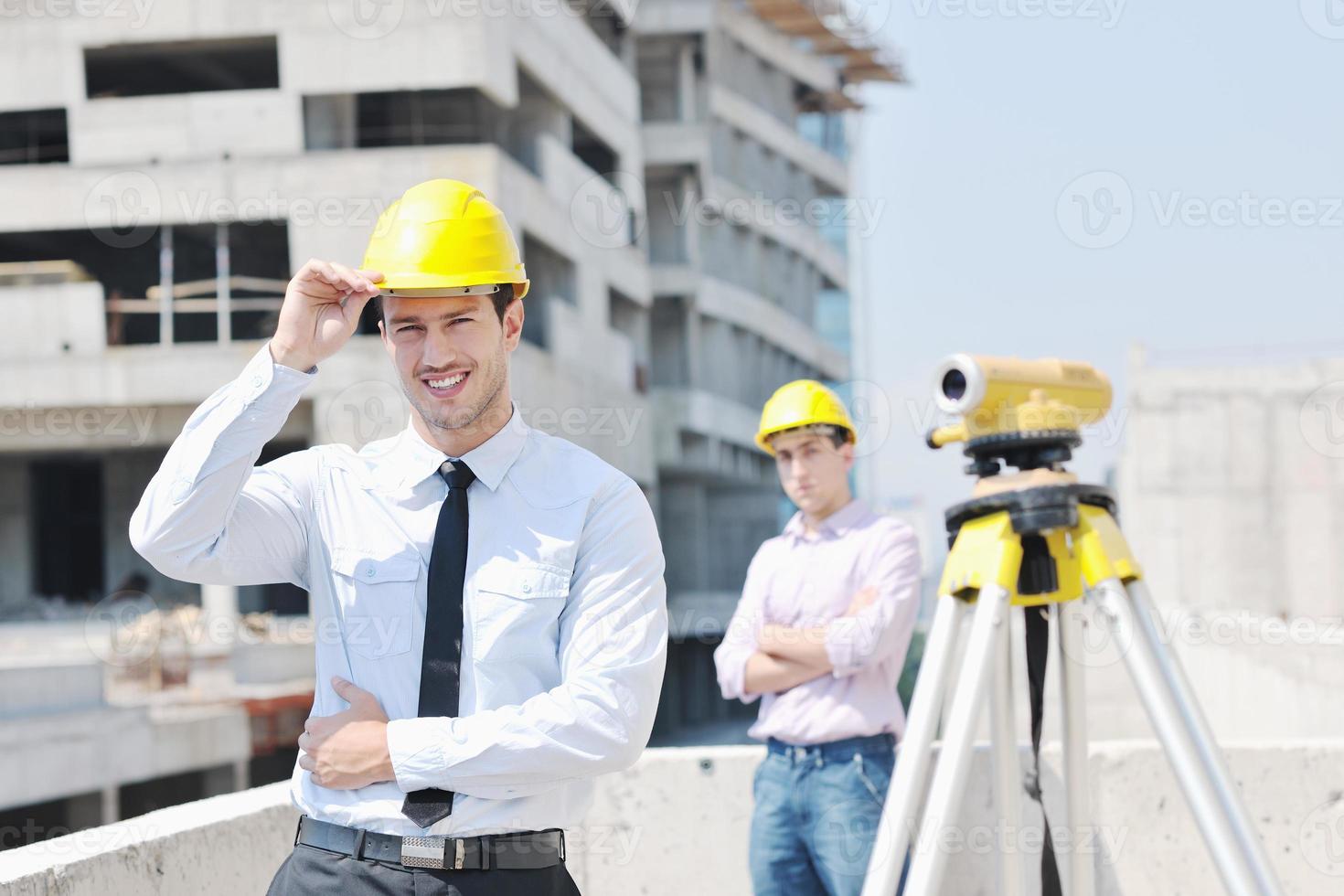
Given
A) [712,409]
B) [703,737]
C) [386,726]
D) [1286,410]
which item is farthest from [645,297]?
[386,726]

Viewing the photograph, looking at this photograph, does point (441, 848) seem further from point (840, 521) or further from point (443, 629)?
point (840, 521)

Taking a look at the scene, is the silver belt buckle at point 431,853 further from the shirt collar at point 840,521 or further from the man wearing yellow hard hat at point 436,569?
the shirt collar at point 840,521

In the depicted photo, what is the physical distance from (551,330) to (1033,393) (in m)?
23.3

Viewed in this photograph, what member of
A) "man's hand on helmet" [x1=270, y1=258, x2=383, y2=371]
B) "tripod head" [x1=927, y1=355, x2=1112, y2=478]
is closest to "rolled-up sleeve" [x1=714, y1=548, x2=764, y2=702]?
"tripod head" [x1=927, y1=355, x2=1112, y2=478]

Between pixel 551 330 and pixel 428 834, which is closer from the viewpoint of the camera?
pixel 428 834

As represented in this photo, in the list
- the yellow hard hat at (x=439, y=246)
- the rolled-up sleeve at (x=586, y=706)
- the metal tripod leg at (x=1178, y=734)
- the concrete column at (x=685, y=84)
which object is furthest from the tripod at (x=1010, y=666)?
the concrete column at (x=685, y=84)

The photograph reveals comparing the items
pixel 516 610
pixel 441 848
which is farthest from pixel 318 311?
pixel 441 848

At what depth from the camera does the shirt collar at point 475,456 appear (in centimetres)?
260

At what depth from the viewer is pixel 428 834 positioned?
2.36m

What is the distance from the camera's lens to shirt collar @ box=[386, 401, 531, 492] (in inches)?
102

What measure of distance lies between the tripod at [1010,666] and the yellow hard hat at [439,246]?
3.35 ft

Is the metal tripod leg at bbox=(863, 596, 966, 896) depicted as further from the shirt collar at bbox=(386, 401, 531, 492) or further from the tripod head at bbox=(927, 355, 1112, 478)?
the shirt collar at bbox=(386, 401, 531, 492)

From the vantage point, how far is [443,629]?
2451 mm

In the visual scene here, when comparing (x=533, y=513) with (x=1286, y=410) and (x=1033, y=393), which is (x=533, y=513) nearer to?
(x=1033, y=393)
